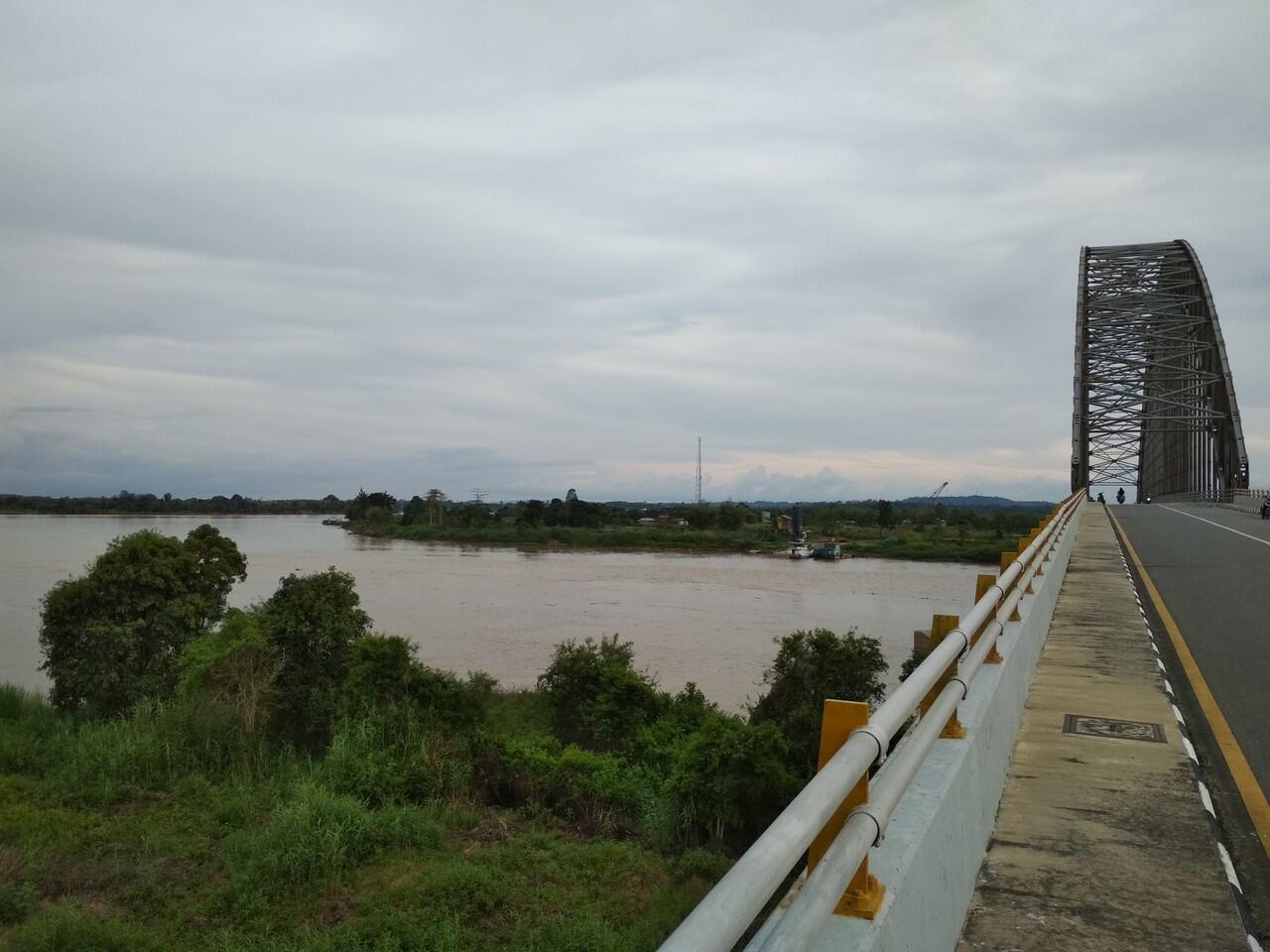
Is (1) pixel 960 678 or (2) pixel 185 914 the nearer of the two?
(1) pixel 960 678

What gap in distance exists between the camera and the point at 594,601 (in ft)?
156

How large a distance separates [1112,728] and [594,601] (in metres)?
Result: 41.9

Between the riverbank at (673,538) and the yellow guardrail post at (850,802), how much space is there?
3201 inches

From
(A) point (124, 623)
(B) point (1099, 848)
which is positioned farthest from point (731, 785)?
(A) point (124, 623)

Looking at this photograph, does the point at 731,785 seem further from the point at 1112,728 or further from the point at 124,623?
the point at 124,623

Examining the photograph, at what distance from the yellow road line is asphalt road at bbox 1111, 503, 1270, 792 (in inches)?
2.0

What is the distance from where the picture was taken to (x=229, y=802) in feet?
50.0

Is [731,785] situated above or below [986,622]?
below

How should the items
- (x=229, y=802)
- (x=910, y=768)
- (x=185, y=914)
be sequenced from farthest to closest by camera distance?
1. (x=229, y=802)
2. (x=185, y=914)
3. (x=910, y=768)

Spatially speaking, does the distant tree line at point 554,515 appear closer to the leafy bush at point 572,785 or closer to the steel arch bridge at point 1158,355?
the steel arch bridge at point 1158,355

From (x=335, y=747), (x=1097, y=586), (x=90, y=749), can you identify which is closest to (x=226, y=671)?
(x=90, y=749)

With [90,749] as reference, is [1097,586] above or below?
above

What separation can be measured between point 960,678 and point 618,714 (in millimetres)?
18121

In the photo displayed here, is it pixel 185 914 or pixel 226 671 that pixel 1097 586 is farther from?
pixel 226 671
